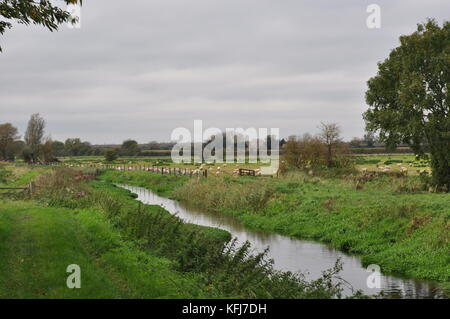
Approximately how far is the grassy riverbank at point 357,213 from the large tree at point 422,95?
3024mm

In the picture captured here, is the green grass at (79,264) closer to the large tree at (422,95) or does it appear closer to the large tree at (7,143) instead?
the large tree at (422,95)

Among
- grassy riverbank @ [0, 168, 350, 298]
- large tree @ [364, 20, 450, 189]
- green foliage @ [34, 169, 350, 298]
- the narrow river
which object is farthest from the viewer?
large tree @ [364, 20, 450, 189]

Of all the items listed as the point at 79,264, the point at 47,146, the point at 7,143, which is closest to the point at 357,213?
the point at 79,264

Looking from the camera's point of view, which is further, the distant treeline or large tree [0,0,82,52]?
the distant treeline

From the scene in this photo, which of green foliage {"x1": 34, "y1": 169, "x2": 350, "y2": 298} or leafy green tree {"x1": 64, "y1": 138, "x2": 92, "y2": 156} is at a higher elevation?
leafy green tree {"x1": 64, "y1": 138, "x2": 92, "y2": 156}

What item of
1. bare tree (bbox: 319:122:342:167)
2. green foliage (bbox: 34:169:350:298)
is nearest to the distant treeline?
bare tree (bbox: 319:122:342:167)

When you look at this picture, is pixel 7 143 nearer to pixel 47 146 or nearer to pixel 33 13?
pixel 47 146

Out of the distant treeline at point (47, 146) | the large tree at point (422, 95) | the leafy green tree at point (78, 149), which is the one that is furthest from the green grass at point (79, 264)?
the leafy green tree at point (78, 149)

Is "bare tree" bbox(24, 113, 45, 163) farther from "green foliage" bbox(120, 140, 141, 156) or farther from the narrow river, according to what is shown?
the narrow river

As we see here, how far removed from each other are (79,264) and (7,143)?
109 metres

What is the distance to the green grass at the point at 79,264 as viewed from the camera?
1116cm

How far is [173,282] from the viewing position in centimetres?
1218

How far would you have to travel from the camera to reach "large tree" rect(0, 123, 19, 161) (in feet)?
366

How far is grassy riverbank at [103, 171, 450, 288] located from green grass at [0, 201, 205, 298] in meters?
9.41
